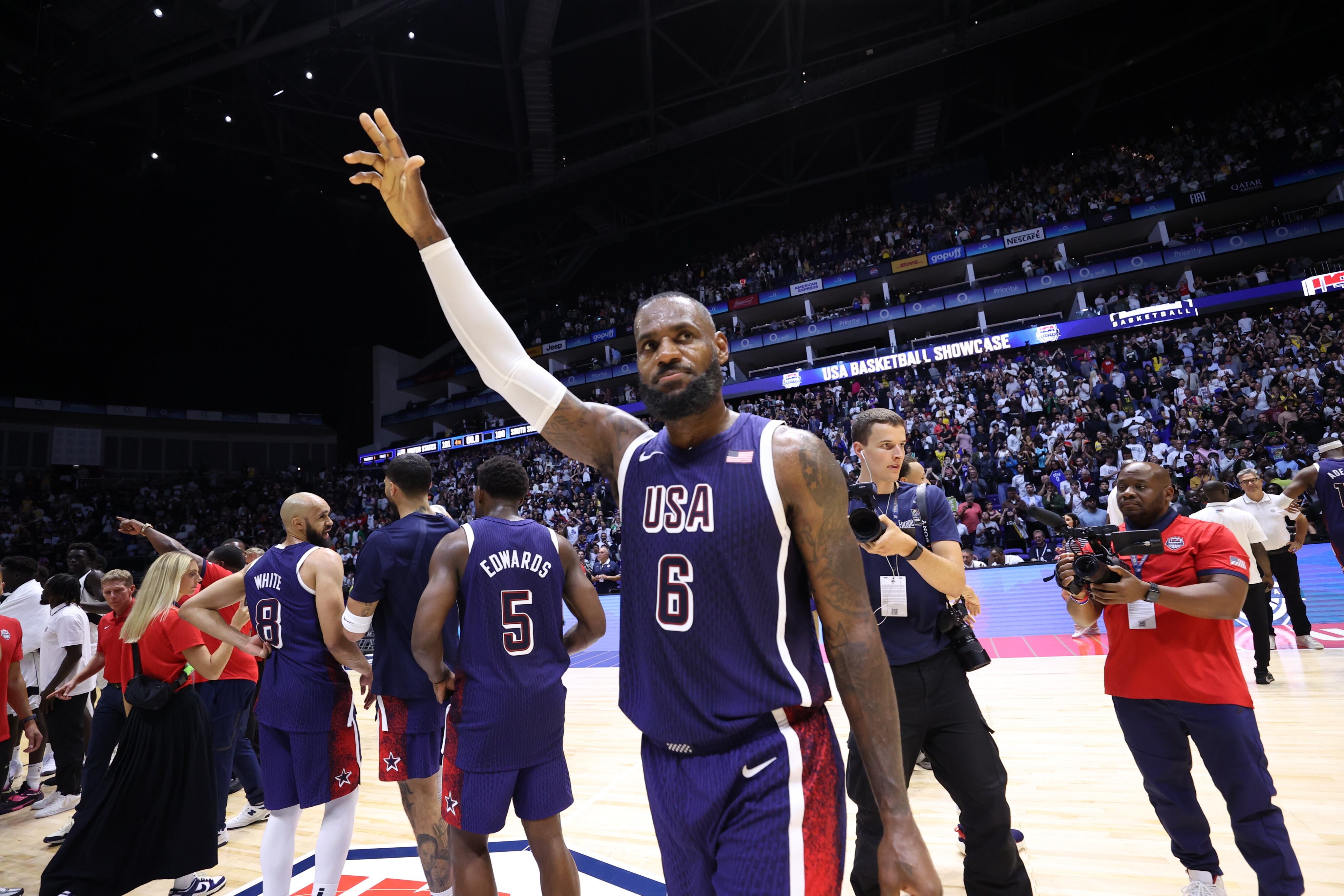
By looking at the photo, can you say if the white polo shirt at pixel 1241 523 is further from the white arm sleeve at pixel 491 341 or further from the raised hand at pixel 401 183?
the raised hand at pixel 401 183

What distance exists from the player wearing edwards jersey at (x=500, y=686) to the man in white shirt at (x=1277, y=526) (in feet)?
21.8

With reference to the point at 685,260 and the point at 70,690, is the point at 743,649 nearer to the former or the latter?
the point at 70,690

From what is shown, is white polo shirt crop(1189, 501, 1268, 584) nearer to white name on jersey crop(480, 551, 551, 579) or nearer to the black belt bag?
white name on jersey crop(480, 551, 551, 579)

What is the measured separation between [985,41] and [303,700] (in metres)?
22.9

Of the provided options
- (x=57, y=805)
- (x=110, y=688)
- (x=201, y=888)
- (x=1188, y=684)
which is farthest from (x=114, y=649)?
(x=1188, y=684)

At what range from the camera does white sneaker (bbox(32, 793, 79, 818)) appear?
5.47 meters

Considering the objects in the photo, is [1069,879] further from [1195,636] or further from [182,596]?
[182,596]

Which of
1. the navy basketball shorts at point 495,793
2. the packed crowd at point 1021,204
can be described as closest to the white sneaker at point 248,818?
the navy basketball shorts at point 495,793

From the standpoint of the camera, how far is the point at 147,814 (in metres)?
3.57

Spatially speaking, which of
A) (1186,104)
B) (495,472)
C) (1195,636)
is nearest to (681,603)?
(495,472)

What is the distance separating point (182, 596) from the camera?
4125mm

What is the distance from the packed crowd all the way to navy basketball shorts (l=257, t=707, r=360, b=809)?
25.9 m

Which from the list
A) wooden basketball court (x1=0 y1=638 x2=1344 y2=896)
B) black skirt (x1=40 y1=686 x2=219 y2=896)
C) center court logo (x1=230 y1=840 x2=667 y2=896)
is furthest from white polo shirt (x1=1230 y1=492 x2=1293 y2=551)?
black skirt (x1=40 y1=686 x2=219 y2=896)

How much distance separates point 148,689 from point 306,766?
123cm
